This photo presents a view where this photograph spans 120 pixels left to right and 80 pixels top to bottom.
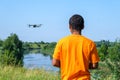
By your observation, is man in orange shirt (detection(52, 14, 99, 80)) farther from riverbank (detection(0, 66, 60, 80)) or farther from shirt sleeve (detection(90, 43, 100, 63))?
riverbank (detection(0, 66, 60, 80))

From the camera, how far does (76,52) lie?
19.4 feet

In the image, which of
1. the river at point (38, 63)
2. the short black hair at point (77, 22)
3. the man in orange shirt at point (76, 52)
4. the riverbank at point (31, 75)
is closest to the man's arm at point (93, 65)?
the man in orange shirt at point (76, 52)

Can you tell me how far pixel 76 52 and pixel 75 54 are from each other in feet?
0.10

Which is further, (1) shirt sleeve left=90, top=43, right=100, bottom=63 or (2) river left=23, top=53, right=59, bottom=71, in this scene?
(2) river left=23, top=53, right=59, bottom=71

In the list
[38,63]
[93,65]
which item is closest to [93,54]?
[93,65]

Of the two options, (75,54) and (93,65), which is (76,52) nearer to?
(75,54)

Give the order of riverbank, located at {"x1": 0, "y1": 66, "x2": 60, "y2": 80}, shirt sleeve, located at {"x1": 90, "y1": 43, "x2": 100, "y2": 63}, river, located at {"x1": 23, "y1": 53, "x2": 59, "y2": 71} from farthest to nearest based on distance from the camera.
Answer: river, located at {"x1": 23, "y1": 53, "x2": 59, "y2": 71} → riverbank, located at {"x1": 0, "y1": 66, "x2": 60, "y2": 80} → shirt sleeve, located at {"x1": 90, "y1": 43, "x2": 100, "y2": 63}

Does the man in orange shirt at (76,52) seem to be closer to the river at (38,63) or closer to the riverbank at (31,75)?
the riverbank at (31,75)

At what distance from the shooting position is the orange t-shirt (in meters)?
5.86

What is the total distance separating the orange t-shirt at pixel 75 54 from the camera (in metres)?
5.86

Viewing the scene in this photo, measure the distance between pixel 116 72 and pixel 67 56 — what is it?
7.70m

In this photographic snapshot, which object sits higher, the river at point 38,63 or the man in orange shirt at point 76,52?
the man in orange shirt at point 76,52

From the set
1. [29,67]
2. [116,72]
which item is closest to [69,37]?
[116,72]

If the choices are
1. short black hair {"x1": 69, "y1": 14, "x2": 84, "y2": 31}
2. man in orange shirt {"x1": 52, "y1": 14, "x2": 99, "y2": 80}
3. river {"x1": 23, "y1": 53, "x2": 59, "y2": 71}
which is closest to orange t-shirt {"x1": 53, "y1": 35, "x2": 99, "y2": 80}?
man in orange shirt {"x1": 52, "y1": 14, "x2": 99, "y2": 80}
